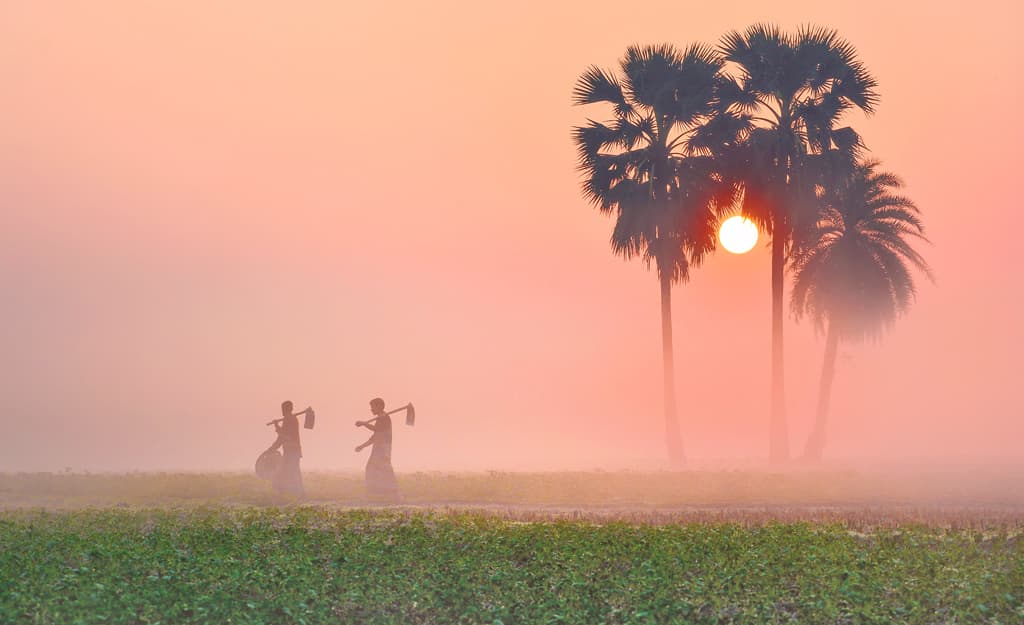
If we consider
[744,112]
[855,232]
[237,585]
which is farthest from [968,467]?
[237,585]

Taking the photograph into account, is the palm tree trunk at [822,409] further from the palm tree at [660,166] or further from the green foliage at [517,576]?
the green foliage at [517,576]

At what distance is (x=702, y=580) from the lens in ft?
61.1

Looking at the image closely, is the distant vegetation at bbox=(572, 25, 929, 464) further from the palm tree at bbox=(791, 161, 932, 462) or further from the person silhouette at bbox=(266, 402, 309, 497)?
the person silhouette at bbox=(266, 402, 309, 497)

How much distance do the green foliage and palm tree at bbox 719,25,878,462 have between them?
3729cm

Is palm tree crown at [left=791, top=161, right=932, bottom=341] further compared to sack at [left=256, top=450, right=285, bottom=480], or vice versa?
palm tree crown at [left=791, top=161, right=932, bottom=341]

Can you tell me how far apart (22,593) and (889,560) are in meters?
13.8

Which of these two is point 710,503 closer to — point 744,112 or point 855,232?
point 744,112

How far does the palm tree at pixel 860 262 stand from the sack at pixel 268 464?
3590cm

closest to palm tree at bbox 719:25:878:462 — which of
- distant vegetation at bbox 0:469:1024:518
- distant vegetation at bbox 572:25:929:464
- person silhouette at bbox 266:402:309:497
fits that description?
distant vegetation at bbox 572:25:929:464

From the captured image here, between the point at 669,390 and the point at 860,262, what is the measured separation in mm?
13874

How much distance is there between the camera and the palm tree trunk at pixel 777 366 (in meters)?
59.0

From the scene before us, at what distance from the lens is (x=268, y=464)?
38562 mm

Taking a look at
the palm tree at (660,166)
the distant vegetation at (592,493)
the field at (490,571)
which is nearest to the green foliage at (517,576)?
the field at (490,571)

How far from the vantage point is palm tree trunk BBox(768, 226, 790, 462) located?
193ft
